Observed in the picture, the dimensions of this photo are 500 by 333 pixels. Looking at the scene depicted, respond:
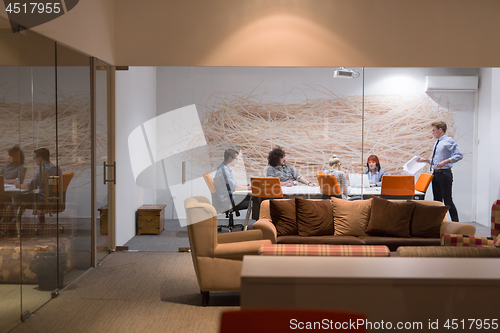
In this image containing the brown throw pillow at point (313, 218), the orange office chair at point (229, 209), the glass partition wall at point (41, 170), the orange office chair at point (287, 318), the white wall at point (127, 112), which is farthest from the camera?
the white wall at point (127, 112)

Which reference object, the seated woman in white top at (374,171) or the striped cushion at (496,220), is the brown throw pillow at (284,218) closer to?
the seated woman in white top at (374,171)

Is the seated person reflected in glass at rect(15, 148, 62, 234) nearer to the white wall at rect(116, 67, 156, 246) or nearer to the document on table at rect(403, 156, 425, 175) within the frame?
the white wall at rect(116, 67, 156, 246)

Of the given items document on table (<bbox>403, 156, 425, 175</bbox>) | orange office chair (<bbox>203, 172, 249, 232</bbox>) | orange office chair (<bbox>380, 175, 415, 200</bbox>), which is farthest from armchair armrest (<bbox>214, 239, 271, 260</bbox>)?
document on table (<bbox>403, 156, 425, 175</bbox>)

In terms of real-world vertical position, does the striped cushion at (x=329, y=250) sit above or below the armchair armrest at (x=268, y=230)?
above

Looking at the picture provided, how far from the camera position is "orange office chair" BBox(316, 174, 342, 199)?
5.59m

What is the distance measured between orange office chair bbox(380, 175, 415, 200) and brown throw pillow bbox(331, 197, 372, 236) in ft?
3.51

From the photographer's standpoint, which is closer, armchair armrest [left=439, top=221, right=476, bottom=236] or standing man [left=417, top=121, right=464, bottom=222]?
armchair armrest [left=439, top=221, right=476, bottom=236]

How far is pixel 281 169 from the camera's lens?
5582 mm

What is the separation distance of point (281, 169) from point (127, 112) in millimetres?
2162

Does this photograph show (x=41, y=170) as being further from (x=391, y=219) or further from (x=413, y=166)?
(x=413, y=166)

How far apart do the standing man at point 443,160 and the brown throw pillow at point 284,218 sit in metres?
2.22

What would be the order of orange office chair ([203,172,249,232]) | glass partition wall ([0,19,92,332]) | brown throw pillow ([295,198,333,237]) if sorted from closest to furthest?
glass partition wall ([0,19,92,332]) < brown throw pillow ([295,198,333,237]) < orange office chair ([203,172,249,232])

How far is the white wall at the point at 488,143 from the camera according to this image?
553cm

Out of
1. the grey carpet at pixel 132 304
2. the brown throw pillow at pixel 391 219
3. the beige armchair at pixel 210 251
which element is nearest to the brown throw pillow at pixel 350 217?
the brown throw pillow at pixel 391 219
